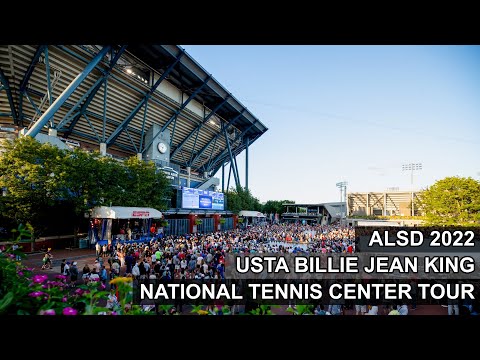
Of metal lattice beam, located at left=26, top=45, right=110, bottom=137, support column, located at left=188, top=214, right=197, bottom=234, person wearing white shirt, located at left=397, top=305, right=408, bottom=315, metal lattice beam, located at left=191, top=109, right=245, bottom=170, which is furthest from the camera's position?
metal lattice beam, located at left=191, top=109, right=245, bottom=170

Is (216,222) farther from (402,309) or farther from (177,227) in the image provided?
(402,309)

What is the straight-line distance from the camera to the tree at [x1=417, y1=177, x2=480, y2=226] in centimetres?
2809

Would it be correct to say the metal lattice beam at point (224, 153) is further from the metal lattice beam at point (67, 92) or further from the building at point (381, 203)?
the metal lattice beam at point (67, 92)

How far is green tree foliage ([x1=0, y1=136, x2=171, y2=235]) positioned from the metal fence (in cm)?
752

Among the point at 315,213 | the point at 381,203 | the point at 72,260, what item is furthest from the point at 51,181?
the point at 315,213

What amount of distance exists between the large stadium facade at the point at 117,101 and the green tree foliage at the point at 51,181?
4.94 metres

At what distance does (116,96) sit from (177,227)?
57.8 ft

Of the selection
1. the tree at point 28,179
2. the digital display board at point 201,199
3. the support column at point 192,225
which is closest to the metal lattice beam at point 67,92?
the tree at point 28,179

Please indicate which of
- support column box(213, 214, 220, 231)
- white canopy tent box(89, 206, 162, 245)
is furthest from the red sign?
support column box(213, 214, 220, 231)

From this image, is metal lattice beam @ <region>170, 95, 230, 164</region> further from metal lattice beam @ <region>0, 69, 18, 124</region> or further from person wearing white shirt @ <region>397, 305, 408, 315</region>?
person wearing white shirt @ <region>397, 305, 408, 315</region>

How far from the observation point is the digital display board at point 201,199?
1219 inches
